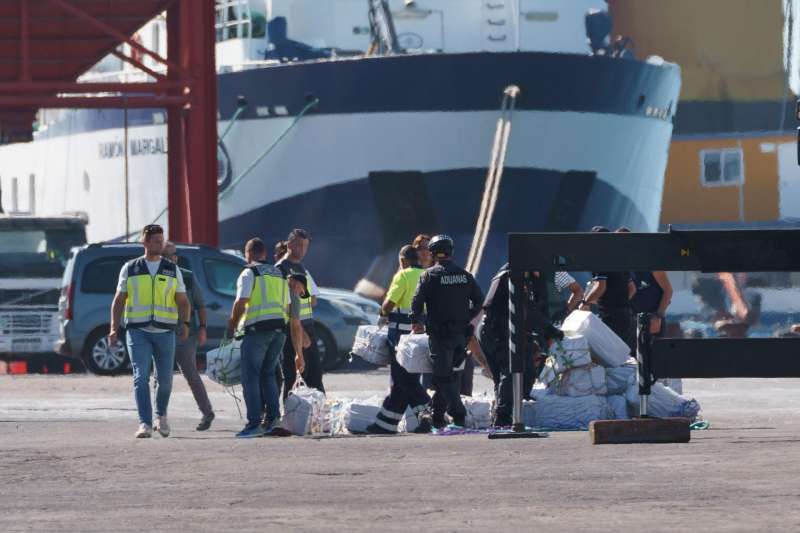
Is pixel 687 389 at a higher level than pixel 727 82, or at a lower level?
lower

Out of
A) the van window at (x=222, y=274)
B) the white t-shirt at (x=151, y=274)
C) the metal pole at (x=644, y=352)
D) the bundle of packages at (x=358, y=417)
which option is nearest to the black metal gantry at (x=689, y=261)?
the metal pole at (x=644, y=352)

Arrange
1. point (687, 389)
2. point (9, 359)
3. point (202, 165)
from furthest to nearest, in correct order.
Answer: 1. point (202, 165)
2. point (9, 359)
3. point (687, 389)

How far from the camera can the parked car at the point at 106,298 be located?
24.8 metres

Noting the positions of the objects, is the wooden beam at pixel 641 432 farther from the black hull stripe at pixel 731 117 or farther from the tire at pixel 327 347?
the black hull stripe at pixel 731 117

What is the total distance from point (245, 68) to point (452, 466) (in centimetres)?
2658

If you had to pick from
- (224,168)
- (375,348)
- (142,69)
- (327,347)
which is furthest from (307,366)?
(224,168)

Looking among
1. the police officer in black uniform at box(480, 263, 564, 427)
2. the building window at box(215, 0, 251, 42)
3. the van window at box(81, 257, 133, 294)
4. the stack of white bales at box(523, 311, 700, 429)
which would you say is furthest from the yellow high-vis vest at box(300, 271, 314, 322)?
the building window at box(215, 0, 251, 42)

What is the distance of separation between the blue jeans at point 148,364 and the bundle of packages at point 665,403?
331 cm

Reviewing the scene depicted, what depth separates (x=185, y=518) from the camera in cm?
902

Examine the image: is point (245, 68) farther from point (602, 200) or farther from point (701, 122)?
point (701, 122)

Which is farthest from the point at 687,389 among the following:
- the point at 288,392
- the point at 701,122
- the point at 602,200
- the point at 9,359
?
the point at 701,122

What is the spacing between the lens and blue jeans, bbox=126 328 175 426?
14.3 meters

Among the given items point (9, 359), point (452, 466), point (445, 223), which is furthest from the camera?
point (445, 223)

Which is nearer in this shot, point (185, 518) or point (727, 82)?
point (185, 518)
